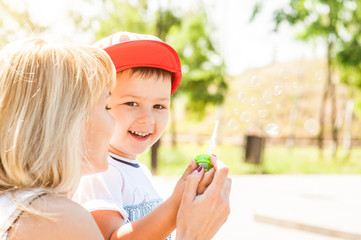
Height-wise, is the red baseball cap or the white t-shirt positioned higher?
the red baseball cap

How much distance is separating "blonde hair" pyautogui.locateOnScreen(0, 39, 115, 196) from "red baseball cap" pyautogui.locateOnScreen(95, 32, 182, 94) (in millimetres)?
411

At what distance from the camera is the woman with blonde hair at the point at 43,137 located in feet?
3.58

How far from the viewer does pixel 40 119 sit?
3.79 ft

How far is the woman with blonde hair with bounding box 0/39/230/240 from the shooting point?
109cm

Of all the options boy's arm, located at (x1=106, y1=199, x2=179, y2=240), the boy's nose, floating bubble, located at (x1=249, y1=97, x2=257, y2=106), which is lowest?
boy's arm, located at (x1=106, y1=199, x2=179, y2=240)

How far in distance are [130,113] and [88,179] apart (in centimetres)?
27

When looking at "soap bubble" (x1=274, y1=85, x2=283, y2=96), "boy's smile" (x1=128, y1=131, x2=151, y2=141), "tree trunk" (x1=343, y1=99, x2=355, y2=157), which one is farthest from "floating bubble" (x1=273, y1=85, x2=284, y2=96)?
"tree trunk" (x1=343, y1=99, x2=355, y2=157)

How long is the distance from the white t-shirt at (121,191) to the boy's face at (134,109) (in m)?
0.07

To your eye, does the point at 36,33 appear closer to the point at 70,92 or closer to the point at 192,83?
the point at 70,92

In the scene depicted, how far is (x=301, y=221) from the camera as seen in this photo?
651cm

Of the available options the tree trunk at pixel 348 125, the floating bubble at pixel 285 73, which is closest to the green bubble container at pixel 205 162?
the floating bubble at pixel 285 73

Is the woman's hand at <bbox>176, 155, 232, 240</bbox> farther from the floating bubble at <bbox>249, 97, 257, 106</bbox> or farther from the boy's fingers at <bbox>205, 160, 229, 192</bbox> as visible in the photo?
the floating bubble at <bbox>249, 97, 257, 106</bbox>

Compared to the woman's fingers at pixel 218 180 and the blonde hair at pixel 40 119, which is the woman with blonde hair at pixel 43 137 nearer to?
the blonde hair at pixel 40 119

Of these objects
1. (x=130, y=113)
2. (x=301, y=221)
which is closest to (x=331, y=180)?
(x=301, y=221)
